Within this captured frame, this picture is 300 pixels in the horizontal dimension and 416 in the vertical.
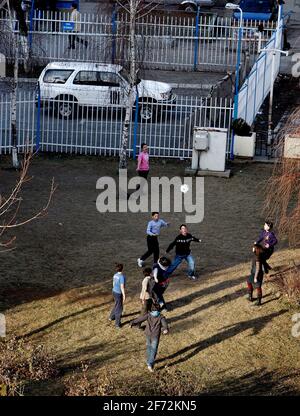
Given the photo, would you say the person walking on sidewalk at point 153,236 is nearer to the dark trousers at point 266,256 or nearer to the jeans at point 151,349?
the dark trousers at point 266,256

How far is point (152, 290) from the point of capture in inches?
676

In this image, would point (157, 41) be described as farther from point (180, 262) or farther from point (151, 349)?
point (151, 349)

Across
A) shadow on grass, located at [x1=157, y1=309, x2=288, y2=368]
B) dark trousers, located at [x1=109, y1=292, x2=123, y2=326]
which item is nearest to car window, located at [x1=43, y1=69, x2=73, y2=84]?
dark trousers, located at [x1=109, y1=292, x2=123, y2=326]

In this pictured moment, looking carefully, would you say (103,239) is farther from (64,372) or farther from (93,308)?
(64,372)

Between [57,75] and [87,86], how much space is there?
1.01 metres

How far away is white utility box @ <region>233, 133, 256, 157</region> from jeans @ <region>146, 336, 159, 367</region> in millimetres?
11832

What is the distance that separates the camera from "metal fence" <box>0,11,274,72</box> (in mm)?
34688

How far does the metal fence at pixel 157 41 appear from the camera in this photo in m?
34.7

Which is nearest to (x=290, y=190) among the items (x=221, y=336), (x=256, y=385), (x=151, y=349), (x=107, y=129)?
(x=221, y=336)

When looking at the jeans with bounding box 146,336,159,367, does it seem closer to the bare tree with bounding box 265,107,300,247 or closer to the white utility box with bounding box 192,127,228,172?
the bare tree with bounding box 265,107,300,247

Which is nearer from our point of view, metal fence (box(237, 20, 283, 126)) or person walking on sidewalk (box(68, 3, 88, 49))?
metal fence (box(237, 20, 283, 126))

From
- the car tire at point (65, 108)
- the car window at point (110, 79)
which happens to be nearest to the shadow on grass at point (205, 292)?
the car tire at point (65, 108)

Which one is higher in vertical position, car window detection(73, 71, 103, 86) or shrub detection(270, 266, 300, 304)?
car window detection(73, 71, 103, 86)

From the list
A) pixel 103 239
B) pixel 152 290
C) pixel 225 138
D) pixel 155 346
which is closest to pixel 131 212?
pixel 103 239
